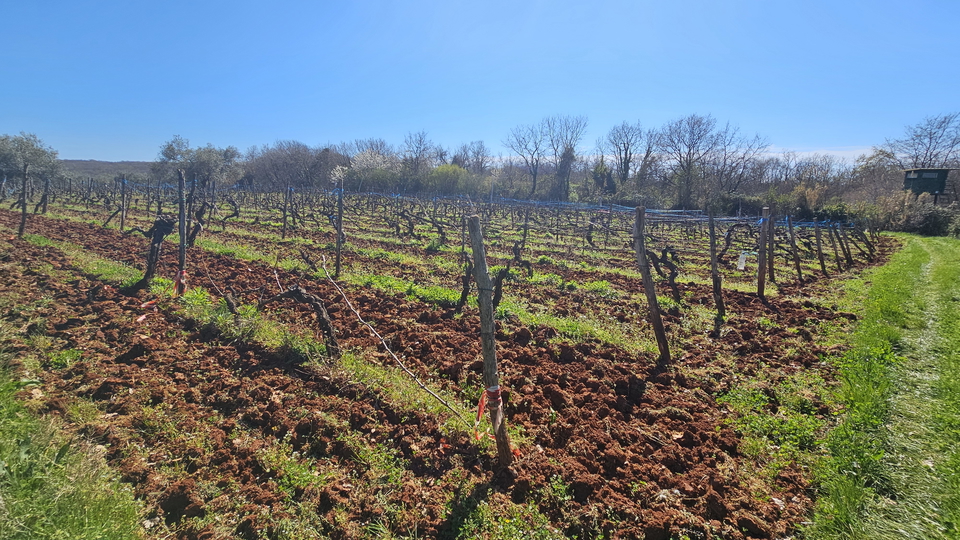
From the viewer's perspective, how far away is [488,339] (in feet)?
11.5

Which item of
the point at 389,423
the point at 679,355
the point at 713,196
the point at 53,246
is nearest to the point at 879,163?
the point at 713,196

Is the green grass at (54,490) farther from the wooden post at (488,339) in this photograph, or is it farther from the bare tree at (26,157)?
the bare tree at (26,157)

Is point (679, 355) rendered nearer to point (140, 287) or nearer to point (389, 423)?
point (389, 423)

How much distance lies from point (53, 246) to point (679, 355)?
17.3 metres

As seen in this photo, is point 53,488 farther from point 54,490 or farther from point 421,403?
point 421,403

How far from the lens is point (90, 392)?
471 cm

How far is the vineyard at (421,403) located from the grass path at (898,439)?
12.6 inches

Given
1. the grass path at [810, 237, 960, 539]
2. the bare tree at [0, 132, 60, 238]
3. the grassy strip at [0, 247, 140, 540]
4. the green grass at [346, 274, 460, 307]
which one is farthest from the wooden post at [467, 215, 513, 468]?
the bare tree at [0, 132, 60, 238]

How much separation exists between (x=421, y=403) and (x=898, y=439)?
188 inches

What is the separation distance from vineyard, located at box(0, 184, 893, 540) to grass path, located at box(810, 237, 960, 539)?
Answer: 0.32m

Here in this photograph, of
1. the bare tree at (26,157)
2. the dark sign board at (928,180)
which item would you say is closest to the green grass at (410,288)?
the bare tree at (26,157)

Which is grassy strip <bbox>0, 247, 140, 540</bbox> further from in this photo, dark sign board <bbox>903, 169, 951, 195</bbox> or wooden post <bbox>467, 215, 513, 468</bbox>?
dark sign board <bbox>903, 169, 951, 195</bbox>

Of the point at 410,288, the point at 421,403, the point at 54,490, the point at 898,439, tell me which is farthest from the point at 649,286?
the point at 54,490

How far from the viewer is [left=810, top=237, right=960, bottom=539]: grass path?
2980 mm
